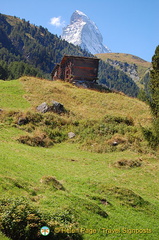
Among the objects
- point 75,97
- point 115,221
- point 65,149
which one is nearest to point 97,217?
point 115,221

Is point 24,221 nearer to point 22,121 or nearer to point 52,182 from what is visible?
point 52,182

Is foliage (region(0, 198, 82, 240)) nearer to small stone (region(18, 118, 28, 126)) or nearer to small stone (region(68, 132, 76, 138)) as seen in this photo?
small stone (region(68, 132, 76, 138))

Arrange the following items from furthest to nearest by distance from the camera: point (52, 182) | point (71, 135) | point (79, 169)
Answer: point (71, 135) < point (79, 169) < point (52, 182)

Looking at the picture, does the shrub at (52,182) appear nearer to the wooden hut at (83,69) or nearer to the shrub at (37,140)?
the shrub at (37,140)

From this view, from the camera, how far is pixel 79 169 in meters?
19.6

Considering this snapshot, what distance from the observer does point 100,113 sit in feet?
122

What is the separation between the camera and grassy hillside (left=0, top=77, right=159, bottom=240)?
31.1 feet

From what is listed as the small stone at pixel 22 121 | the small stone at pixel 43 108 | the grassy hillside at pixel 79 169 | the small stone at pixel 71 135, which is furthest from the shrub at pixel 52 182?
the small stone at pixel 43 108

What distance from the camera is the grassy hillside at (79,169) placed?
949cm

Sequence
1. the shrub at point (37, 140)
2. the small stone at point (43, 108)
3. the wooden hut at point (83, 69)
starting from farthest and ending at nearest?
1. the wooden hut at point (83, 69)
2. the small stone at point (43, 108)
3. the shrub at point (37, 140)

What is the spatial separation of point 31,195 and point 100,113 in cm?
2695

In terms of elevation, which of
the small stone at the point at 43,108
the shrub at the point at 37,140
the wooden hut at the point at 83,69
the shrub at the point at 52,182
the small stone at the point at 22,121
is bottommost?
the shrub at the point at 37,140

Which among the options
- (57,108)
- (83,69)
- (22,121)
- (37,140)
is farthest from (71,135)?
(83,69)

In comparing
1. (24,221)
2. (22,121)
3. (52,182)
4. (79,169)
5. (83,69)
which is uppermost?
(83,69)
